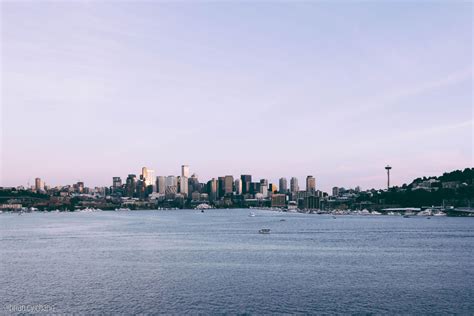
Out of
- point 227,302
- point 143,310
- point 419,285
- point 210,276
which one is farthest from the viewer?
point 210,276

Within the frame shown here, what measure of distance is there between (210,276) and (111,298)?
696 inches

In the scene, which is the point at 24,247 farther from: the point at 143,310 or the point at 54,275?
the point at 143,310

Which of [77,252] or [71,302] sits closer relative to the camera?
[71,302]

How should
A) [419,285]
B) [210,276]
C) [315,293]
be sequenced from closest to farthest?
[315,293]
[419,285]
[210,276]

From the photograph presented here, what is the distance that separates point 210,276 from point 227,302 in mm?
16138

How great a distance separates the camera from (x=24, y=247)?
367 ft

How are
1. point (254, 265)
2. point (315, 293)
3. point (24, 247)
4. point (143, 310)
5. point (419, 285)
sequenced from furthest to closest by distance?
1. point (24, 247)
2. point (254, 265)
3. point (419, 285)
4. point (315, 293)
5. point (143, 310)

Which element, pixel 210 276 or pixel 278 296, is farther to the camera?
pixel 210 276

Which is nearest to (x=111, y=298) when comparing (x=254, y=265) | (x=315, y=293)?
(x=315, y=293)

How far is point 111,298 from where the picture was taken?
55.8 meters

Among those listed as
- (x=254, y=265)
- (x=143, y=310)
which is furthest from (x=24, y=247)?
(x=143, y=310)

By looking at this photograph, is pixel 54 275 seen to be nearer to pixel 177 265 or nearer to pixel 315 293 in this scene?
pixel 177 265

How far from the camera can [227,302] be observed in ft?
176

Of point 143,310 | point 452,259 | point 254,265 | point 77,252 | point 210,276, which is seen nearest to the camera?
point 143,310
